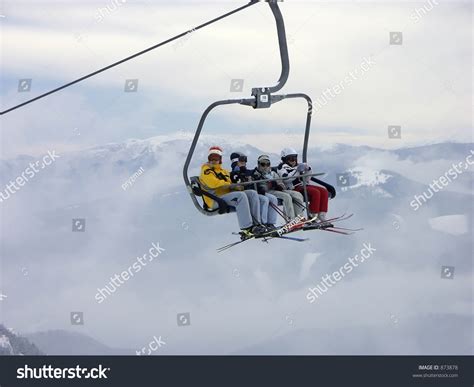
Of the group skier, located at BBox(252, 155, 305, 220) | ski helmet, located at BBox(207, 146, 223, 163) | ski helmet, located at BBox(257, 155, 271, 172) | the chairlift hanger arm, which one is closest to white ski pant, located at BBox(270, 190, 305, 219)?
skier, located at BBox(252, 155, 305, 220)

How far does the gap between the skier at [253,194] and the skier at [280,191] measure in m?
0.07

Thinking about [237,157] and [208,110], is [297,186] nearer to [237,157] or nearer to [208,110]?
[237,157]

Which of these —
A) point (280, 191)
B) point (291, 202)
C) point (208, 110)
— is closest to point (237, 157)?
point (280, 191)

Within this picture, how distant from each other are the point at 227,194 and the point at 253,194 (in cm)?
22

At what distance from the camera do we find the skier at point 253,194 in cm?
949

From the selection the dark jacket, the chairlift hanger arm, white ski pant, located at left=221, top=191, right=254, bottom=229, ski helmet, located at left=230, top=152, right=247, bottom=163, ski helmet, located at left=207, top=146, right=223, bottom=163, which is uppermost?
the chairlift hanger arm

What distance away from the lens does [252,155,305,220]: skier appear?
9648 mm

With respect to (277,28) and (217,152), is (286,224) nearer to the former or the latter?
(217,152)

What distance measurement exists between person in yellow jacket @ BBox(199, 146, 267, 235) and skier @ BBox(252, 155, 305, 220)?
10.1 inches

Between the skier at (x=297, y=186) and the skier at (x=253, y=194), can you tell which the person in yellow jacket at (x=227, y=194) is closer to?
the skier at (x=253, y=194)

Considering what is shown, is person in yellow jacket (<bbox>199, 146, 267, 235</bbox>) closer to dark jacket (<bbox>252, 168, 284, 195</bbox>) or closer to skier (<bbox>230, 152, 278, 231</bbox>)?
skier (<bbox>230, 152, 278, 231</bbox>)

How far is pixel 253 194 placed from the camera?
9.49 m

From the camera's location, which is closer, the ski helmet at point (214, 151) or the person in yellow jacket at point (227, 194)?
the person in yellow jacket at point (227, 194)

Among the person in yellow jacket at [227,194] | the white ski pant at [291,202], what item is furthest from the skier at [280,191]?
the person in yellow jacket at [227,194]
